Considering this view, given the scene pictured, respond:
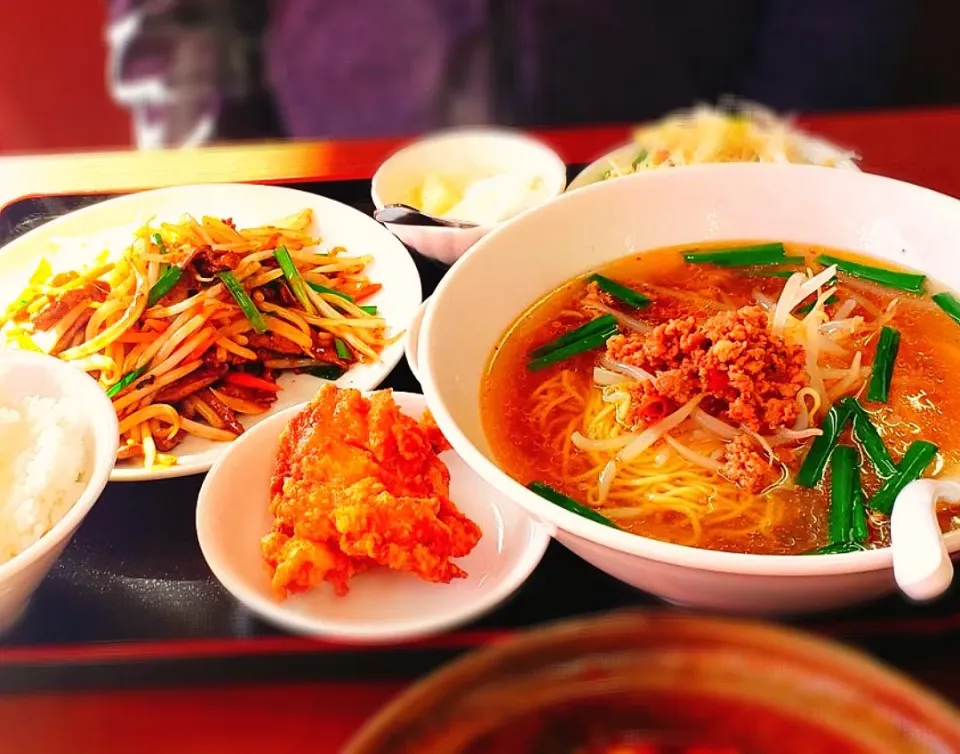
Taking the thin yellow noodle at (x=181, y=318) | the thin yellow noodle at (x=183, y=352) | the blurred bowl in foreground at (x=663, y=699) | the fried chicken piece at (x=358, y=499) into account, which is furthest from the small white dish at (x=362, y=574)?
the blurred bowl in foreground at (x=663, y=699)

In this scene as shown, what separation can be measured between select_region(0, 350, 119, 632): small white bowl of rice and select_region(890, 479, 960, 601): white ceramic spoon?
→ 886 mm

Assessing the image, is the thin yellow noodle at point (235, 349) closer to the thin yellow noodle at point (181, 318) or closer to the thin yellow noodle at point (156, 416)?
the thin yellow noodle at point (181, 318)

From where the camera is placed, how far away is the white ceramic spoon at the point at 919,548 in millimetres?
894

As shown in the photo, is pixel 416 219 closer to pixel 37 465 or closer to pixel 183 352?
pixel 183 352

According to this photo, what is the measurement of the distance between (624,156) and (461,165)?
0.33 m

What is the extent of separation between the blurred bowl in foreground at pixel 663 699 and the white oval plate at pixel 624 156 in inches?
47.9

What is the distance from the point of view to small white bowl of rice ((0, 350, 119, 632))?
1088 millimetres

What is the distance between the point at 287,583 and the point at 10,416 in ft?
1.49

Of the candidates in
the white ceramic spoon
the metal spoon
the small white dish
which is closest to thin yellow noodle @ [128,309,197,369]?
the small white dish

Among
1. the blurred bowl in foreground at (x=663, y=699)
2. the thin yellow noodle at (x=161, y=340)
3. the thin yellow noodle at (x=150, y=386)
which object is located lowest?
the thin yellow noodle at (x=150, y=386)

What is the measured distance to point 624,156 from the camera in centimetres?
190

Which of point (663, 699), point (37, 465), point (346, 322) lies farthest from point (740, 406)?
point (37, 465)

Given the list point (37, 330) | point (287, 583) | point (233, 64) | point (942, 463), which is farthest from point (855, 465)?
point (233, 64)

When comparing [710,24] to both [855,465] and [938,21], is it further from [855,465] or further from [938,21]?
[855,465]
